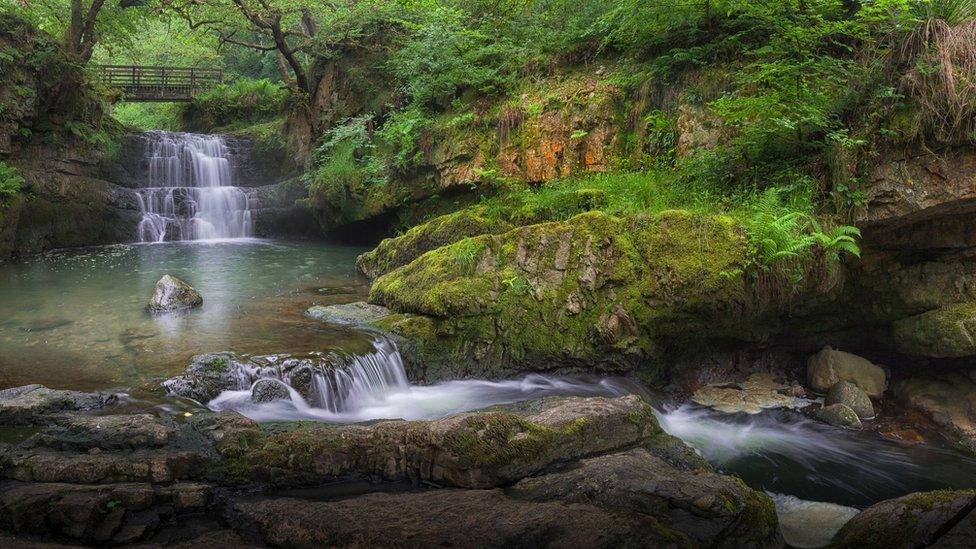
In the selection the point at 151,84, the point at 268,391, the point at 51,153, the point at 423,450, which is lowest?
the point at 268,391

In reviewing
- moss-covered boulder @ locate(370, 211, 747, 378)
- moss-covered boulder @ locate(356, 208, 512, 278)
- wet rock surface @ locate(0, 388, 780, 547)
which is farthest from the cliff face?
wet rock surface @ locate(0, 388, 780, 547)

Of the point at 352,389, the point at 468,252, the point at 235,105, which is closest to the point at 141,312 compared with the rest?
the point at 352,389

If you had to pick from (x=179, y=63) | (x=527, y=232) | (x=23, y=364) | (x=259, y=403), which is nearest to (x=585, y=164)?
(x=527, y=232)

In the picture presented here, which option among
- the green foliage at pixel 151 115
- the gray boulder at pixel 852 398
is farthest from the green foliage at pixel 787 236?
the green foliage at pixel 151 115

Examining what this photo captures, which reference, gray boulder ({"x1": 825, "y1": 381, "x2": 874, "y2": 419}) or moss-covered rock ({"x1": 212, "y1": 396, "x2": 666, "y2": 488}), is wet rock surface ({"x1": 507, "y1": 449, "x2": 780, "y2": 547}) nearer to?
moss-covered rock ({"x1": 212, "y1": 396, "x2": 666, "y2": 488})

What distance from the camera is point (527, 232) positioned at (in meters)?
8.46

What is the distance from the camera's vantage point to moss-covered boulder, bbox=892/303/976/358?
24.6 feet

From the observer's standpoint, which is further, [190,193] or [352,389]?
[190,193]

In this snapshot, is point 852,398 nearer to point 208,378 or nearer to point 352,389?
point 352,389

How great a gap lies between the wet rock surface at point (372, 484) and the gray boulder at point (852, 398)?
11.9 feet

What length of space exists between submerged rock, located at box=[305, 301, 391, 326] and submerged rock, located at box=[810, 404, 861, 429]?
18.9 ft

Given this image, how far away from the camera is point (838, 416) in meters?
7.34

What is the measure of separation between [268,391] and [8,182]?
10.4m

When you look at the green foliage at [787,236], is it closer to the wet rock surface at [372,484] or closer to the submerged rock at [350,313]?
the wet rock surface at [372,484]
